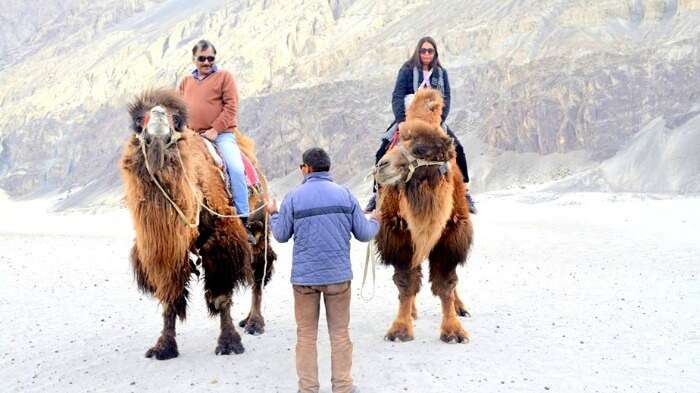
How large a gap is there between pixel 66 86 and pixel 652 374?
71.3 m

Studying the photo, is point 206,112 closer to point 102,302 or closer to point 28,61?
point 102,302

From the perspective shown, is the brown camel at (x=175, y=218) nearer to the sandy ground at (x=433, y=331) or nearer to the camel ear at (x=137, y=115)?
the camel ear at (x=137, y=115)

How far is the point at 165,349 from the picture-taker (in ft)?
20.6

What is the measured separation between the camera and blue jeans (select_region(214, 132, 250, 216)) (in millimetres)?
6711

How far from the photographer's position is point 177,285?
19.8 ft

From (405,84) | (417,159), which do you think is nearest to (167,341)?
(417,159)

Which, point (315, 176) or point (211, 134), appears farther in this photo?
point (211, 134)

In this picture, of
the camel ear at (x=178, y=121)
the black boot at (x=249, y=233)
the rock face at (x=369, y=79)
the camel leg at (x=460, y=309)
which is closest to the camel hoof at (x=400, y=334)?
the camel leg at (x=460, y=309)

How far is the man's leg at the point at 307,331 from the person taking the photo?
5012 mm

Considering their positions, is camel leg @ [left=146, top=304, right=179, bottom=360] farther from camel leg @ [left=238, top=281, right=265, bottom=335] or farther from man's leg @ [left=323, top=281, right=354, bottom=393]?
man's leg @ [left=323, top=281, right=354, bottom=393]

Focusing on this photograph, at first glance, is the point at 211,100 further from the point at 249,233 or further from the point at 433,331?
the point at 433,331

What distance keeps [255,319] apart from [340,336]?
2.50 m

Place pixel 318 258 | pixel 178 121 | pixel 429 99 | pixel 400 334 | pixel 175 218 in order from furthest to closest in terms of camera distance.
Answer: pixel 429 99 → pixel 400 334 → pixel 178 121 → pixel 175 218 → pixel 318 258

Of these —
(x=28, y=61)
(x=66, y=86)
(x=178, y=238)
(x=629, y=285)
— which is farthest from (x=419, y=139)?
(x=28, y=61)
